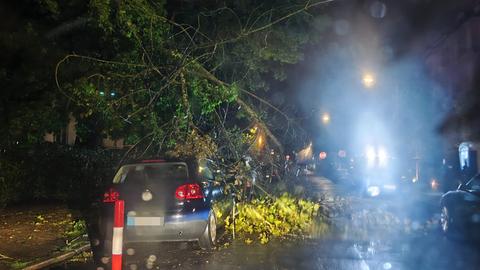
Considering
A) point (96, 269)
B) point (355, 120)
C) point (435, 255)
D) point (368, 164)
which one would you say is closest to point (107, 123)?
point (96, 269)

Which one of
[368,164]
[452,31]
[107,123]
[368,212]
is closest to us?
Answer: [107,123]

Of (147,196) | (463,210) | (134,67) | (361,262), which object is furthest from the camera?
(134,67)

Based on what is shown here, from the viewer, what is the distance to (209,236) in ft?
27.6

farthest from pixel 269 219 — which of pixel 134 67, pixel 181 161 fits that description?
pixel 134 67

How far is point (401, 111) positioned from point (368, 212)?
15.0m

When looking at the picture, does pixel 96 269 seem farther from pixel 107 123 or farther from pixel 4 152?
pixel 4 152

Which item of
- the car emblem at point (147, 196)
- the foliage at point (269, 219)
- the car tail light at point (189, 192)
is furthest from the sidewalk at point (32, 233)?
the foliage at point (269, 219)

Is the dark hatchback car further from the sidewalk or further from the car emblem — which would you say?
the sidewalk

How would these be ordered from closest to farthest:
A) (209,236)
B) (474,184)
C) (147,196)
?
1. (147,196)
2. (209,236)
3. (474,184)

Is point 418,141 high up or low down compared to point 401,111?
down

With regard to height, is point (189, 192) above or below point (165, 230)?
above

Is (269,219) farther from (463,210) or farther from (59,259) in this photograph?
(59,259)

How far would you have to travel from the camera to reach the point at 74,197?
14.8m

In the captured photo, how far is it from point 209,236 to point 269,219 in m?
2.65
